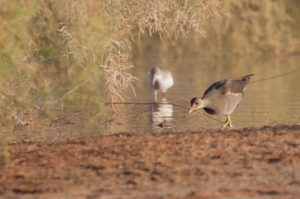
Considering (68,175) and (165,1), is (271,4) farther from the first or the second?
(68,175)

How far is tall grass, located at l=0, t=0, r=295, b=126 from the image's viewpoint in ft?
28.0

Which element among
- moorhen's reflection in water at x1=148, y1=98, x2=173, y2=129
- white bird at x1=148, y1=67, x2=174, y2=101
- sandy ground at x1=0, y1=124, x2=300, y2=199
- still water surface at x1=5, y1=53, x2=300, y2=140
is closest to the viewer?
sandy ground at x1=0, y1=124, x2=300, y2=199

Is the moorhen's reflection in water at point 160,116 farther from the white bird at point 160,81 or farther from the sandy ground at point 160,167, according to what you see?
the sandy ground at point 160,167

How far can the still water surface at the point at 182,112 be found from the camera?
11.6 meters

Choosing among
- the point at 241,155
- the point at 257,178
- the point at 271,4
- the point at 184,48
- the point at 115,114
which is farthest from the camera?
the point at 184,48

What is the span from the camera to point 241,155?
7.65 m

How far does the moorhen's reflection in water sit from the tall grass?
1.01m

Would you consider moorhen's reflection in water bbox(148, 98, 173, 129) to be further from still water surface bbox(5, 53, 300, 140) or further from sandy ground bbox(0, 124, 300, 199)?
sandy ground bbox(0, 124, 300, 199)

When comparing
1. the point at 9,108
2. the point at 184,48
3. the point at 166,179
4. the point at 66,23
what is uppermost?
the point at 184,48

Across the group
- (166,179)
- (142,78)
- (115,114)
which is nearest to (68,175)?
(166,179)

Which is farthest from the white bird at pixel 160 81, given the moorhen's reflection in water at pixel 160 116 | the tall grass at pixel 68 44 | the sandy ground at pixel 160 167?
the sandy ground at pixel 160 167

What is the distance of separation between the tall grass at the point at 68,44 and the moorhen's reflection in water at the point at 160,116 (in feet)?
3.32

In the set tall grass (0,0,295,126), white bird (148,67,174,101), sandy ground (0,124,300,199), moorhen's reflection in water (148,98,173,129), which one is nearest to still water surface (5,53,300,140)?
moorhen's reflection in water (148,98,173,129)

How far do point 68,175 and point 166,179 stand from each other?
46.0 inches
